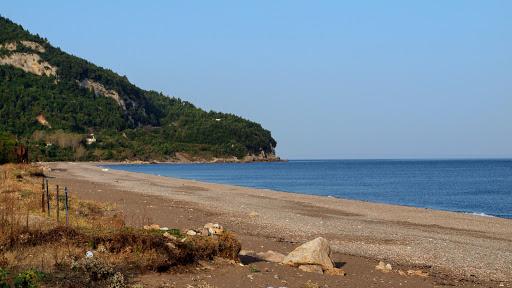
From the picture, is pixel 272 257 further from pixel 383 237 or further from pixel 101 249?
pixel 383 237

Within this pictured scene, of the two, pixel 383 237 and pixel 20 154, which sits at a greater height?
pixel 20 154

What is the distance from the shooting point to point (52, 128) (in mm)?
194375

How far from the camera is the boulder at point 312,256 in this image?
1325cm

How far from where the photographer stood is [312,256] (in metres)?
13.3

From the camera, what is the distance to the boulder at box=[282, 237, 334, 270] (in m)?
13.3

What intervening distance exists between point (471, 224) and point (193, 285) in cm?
2131

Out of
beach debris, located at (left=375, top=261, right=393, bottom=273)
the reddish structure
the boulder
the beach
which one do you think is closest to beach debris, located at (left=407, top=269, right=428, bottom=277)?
the beach

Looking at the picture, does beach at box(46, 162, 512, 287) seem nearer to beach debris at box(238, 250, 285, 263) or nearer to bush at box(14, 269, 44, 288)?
beach debris at box(238, 250, 285, 263)

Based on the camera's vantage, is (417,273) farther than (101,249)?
Yes

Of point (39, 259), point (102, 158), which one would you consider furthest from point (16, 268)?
point (102, 158)

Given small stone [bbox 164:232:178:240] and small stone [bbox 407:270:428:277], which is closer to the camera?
small stone [bbox 164:232:178:240]

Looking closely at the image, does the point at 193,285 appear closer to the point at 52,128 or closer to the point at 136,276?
the point at 136,276

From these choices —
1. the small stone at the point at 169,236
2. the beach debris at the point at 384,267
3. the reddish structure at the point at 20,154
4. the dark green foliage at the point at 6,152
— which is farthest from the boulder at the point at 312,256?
the reddish structure at the point at 20,154

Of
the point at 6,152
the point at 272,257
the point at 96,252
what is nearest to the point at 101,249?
the point at 96,252
